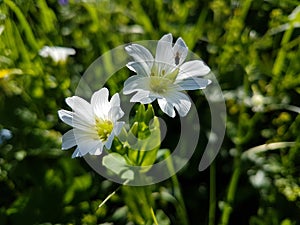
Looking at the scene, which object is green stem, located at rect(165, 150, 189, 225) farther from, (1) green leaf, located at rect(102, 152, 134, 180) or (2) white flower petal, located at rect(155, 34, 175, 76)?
(2) white flower petal, located at rect(155, 34, 175, 76)

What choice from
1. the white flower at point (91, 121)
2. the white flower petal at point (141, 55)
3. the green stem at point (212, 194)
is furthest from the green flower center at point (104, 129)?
the green stem at point (212, 194)

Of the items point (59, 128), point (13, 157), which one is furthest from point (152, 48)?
point (13, 157)

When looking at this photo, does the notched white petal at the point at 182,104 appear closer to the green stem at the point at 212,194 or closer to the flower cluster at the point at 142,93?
the flower cluster at the point at 142,93

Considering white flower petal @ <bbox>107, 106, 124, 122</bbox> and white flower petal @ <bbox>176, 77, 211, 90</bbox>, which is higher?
white flower petal @ <bbox>176, 77, 211, 90</bbox>

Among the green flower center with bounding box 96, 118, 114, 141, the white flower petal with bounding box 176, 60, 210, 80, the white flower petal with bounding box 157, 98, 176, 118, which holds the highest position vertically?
the white flower petal with bounding box 176, 60, 210, 80

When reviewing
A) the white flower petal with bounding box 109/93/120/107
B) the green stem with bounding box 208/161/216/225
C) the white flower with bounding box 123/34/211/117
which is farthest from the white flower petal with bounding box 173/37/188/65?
the green stem with bounding box 208/161/216/225

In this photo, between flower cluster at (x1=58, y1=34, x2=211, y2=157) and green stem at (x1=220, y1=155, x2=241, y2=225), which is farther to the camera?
green stem at (x1=220, y1=155, x2=241, y2=225)

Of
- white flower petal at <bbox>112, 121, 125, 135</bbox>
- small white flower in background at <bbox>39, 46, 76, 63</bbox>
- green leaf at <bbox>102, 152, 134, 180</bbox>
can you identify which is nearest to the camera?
white flower petal at <bbox>112, 121, 125, 135</bbox>
